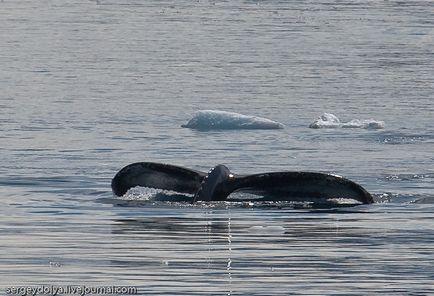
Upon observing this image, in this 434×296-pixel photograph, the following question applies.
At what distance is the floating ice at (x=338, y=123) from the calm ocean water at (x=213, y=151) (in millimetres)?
184

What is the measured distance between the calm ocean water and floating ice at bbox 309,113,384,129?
0.60 feet

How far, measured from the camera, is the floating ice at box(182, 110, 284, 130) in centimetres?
2447

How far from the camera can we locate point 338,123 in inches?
984

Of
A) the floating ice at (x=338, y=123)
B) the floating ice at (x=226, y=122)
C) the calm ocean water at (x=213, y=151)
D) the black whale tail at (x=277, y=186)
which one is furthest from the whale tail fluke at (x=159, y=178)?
the floating ice at (x=338, y=123)

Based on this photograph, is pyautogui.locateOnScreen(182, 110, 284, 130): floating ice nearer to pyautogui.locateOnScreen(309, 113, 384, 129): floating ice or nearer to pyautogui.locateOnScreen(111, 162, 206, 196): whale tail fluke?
pyautogui.locateOnScreen(309, 113, 384, 129): floating ice

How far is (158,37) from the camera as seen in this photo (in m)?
48.5

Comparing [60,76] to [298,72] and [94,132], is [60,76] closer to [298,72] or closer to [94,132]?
[298,72]

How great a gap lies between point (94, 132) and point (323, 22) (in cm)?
3305

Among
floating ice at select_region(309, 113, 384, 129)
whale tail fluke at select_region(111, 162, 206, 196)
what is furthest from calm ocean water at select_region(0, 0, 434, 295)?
whale tail fluke at select_region(111, 162, 206, 196)

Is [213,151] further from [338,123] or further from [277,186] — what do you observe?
[277,186]

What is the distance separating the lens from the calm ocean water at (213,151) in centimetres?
1227

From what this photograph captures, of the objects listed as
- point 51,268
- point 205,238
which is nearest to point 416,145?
point 205,238

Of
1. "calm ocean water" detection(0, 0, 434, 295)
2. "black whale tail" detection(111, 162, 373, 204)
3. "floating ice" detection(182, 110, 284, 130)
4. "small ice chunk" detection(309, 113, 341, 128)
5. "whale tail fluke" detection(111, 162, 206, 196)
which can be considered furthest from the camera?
"small ice chunk" detection(309, 113, 341, 128)

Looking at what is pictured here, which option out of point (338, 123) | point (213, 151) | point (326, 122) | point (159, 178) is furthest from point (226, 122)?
point (159, 178)
